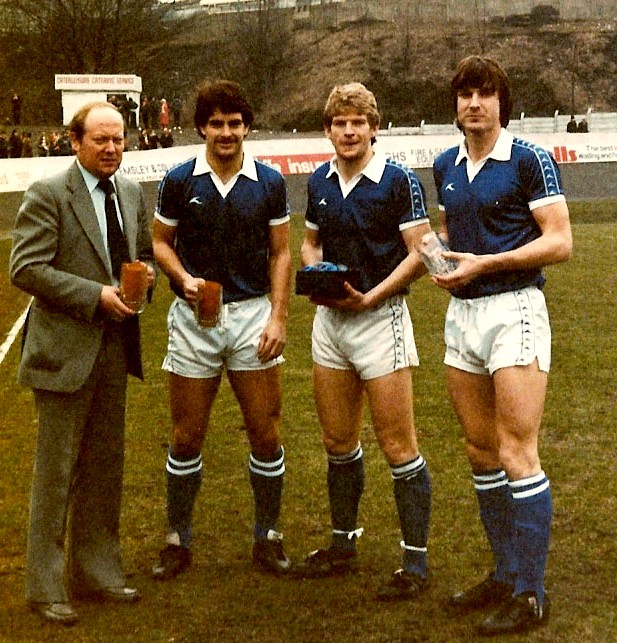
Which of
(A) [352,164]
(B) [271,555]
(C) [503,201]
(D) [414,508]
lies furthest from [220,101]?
(B) [271,555]

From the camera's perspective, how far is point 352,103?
16.9 ft

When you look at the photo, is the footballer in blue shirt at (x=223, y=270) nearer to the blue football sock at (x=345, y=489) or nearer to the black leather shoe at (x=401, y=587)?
the blue football sock at (x=345, y=489)

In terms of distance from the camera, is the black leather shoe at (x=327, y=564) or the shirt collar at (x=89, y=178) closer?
the shirt collar at (x=89, y=178)

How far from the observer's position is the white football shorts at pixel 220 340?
5.44 m

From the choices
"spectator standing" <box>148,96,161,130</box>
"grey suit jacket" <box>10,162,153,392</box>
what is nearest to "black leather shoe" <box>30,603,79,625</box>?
"grey suit jacket" <box>10,162,153,392</box>

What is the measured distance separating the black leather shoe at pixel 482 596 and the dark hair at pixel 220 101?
2.21 m

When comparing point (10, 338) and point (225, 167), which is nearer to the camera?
point (225, 167)

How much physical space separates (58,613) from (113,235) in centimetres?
154

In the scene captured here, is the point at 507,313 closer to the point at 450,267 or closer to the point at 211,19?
the point at 450,267

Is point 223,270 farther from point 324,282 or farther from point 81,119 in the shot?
point 81,119

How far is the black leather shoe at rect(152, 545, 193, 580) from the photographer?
5598mm

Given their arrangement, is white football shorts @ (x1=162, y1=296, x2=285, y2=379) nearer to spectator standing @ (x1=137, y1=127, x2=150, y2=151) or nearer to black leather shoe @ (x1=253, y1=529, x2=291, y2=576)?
black leather shoe @ (x1=253, y1=529, x2=291, y2=576)

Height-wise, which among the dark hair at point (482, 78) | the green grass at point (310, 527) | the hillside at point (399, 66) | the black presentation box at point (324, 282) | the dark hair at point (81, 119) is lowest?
the green grass at point (310, 527)

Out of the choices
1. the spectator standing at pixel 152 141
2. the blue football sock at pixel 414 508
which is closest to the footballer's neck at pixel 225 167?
the blue football sock at pixel 414 508
